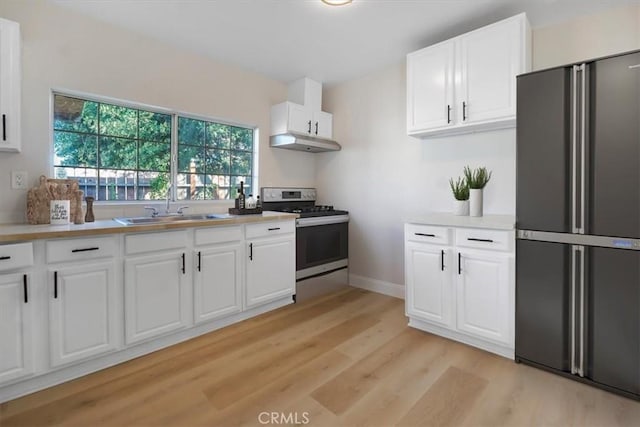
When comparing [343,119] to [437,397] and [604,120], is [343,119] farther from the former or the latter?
[437,397]

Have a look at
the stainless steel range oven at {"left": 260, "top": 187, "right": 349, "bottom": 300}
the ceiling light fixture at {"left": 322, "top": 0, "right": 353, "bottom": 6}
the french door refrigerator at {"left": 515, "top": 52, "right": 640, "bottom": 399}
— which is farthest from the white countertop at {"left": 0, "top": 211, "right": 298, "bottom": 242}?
the french door refrigerator at {"left": 515, "top": 52, "right": 640, "bottom": 399}

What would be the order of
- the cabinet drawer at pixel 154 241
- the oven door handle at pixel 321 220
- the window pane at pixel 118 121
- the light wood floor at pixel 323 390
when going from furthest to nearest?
the oven door handle at pixel 321 220 → the window pane at pixel 118 121 → the cabinet drawer at pixel 154 241 → the light wood floor at pixel 323 390

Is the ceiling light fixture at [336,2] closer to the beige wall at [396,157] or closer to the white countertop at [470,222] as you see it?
the beige wall at [396,157]

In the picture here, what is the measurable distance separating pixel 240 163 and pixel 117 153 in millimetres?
1201

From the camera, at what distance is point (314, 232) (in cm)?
344

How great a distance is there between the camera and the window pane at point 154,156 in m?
2.84

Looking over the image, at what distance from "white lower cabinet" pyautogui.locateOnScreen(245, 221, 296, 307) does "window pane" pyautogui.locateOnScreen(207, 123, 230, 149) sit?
43.6 inches

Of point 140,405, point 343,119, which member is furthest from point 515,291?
point 343,119

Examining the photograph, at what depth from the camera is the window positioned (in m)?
2.47

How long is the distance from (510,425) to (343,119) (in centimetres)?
328

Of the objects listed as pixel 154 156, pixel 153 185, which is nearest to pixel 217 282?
pixel 153 185

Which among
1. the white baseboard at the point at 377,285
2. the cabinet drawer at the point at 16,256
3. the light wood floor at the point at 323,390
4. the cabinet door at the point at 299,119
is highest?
the cabinet door at the point at 299,119

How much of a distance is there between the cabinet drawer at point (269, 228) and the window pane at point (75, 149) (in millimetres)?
1356

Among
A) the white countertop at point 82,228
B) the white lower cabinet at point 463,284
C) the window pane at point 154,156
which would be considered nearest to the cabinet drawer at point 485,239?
the white lower cabinet at point 463,284
